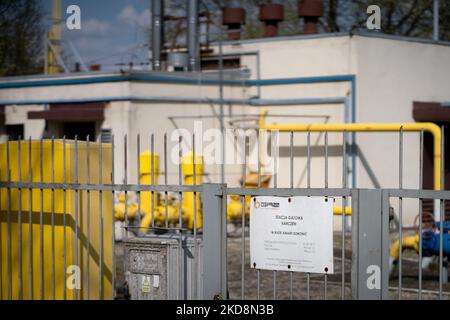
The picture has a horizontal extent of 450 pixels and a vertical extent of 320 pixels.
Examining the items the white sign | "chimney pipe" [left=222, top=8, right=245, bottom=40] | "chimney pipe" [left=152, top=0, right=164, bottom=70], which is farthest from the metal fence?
"chimney pipe" [left=222, top=8, right=245, bottom=40]

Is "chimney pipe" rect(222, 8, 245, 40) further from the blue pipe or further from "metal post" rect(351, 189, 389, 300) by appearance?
"metal post" rect(351, 189, 389, 300)

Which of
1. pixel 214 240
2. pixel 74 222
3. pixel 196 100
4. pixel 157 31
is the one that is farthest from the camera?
pixel 157 31

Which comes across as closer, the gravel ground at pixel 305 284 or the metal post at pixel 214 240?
the metal post at pixel 214 240

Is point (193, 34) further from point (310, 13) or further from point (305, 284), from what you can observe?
point (305, 284)

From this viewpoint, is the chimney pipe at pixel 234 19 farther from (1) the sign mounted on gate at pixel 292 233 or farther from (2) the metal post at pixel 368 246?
(2) the metal post at pixel 368 246

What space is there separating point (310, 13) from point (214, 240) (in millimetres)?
12945

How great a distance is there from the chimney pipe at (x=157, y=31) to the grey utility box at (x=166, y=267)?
452 inches

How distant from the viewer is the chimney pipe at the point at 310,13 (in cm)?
1750

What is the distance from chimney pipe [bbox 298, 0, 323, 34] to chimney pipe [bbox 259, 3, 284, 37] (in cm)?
58

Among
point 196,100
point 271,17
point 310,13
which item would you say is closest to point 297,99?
point 196,100

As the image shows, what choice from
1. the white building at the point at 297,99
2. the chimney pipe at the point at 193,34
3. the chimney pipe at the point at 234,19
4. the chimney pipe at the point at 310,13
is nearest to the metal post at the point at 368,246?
the white building at the point at 297,99

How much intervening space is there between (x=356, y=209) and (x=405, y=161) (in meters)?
10.2

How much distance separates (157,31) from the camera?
1730 cm

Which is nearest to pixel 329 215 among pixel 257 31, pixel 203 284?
pixel 203 284
